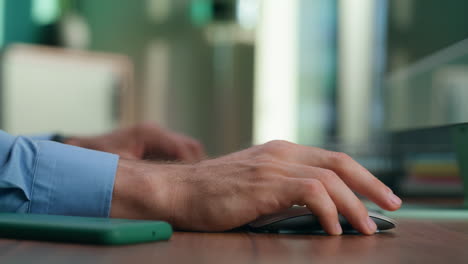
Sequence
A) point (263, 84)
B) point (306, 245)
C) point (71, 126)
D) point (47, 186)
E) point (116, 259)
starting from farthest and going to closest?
point (263, 84) → point (71, 126) → point (47, 186) → point (306, 245) → point (116, 259)

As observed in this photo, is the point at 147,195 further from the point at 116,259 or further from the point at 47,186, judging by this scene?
the point at 116,259

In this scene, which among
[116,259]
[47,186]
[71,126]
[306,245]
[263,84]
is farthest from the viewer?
[263,84]

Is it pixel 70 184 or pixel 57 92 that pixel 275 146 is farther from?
pixel 57 92

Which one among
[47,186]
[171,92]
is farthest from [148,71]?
[47,186]

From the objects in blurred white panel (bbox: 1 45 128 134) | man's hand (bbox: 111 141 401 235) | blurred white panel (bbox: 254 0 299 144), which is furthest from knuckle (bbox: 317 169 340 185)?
blurred white panel (bbox: 254 0 299 144)

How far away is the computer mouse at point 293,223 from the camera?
2.05 ft

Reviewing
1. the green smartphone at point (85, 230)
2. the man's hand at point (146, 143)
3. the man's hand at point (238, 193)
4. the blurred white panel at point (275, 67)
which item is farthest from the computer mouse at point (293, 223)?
the blurred white panel at point (275, 67)

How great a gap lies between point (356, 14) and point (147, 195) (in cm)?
328

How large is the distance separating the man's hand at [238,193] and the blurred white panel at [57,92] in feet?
9.22

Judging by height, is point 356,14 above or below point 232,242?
above

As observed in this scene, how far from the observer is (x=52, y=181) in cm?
66

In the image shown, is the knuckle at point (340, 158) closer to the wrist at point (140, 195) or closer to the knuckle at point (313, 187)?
the knuckle at point (313, 187)

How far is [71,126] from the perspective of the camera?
11.8ft

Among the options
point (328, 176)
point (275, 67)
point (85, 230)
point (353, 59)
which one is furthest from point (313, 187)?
point (275, 67)
